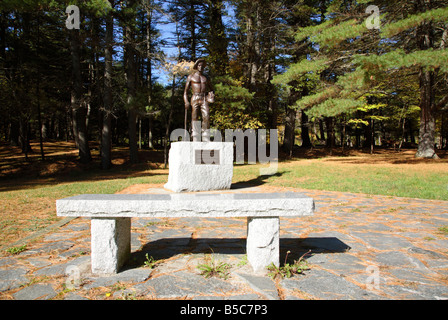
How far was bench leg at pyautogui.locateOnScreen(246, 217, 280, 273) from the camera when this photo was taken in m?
2.63

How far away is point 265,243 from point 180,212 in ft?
2.83

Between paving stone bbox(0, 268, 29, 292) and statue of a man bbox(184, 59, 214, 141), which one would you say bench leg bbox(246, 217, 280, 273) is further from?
statue of a man bbox(184, 59, 214, 141)

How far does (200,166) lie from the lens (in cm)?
763

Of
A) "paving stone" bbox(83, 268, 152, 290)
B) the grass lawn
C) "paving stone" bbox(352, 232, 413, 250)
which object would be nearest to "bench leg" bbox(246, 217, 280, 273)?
"paving stone" bbox(83, 268, 152, 290)

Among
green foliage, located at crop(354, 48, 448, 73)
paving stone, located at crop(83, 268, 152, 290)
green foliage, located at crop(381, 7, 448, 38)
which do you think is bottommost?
paving stone, located at crop(83, 268, 152, 290)

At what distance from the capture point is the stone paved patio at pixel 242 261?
2240 mm

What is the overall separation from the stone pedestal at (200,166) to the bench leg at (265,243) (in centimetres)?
502

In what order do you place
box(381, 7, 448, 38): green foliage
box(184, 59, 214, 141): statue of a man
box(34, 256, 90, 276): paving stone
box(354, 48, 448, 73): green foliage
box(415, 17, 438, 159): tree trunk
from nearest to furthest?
box(34, 256, 90, 276): paving stone, box(184, 59, 214, 141): statue of a man, box(354, 48, 448, 73): green foliage, box(381, 7, 448, 38): green foliage, box(415, 17, 438, 159): tree trunk

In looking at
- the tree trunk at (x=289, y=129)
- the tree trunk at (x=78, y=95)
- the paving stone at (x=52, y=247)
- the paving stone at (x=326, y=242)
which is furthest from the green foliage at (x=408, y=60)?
the tree trunk at (x=78, y=95)

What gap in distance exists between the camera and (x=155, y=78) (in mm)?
25922

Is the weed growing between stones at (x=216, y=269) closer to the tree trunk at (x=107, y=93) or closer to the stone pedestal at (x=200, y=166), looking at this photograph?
the stone pedestal at (x=200, y=166)

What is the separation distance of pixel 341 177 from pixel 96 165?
40.8ft

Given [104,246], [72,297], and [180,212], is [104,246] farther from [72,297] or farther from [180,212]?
[180,212]
